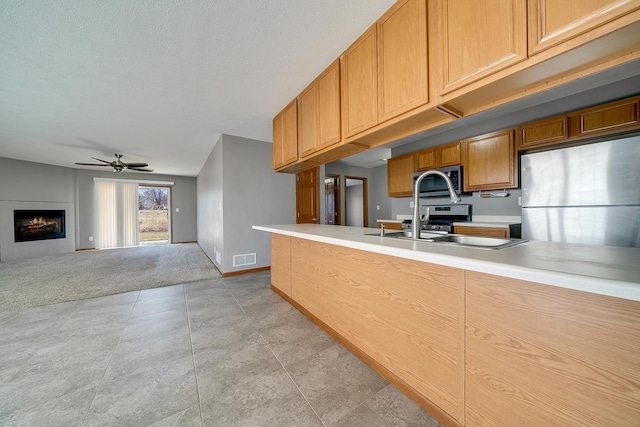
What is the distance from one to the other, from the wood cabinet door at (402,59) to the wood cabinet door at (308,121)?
837mm

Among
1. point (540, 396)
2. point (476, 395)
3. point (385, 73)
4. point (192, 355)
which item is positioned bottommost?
point (192, 355)

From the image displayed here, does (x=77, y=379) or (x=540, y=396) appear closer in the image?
(x=540, y=396)

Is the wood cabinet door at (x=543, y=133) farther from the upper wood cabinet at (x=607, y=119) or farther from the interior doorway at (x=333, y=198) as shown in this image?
the interior doorway at (x=333, y=198)

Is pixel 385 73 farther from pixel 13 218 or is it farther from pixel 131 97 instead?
A: pixel 13 218

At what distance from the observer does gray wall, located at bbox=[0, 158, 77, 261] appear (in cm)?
530

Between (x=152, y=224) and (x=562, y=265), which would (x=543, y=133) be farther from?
(x=152, y=224)

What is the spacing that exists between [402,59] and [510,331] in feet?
5.08

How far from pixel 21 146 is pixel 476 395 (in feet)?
24.9

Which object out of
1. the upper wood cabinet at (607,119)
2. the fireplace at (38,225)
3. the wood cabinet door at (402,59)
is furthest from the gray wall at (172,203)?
the upper wood cabinet at (607,119)

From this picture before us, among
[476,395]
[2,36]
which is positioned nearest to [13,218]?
[2,36]

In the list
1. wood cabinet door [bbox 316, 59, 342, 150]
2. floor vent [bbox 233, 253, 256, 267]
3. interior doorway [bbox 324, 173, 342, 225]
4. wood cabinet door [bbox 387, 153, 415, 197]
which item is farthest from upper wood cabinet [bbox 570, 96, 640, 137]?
floor vent [bbox 233, 253, 256, 267]

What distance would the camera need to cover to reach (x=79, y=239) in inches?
261

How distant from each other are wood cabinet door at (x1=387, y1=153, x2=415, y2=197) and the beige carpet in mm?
3621

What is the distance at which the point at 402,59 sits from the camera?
56.7 inches
